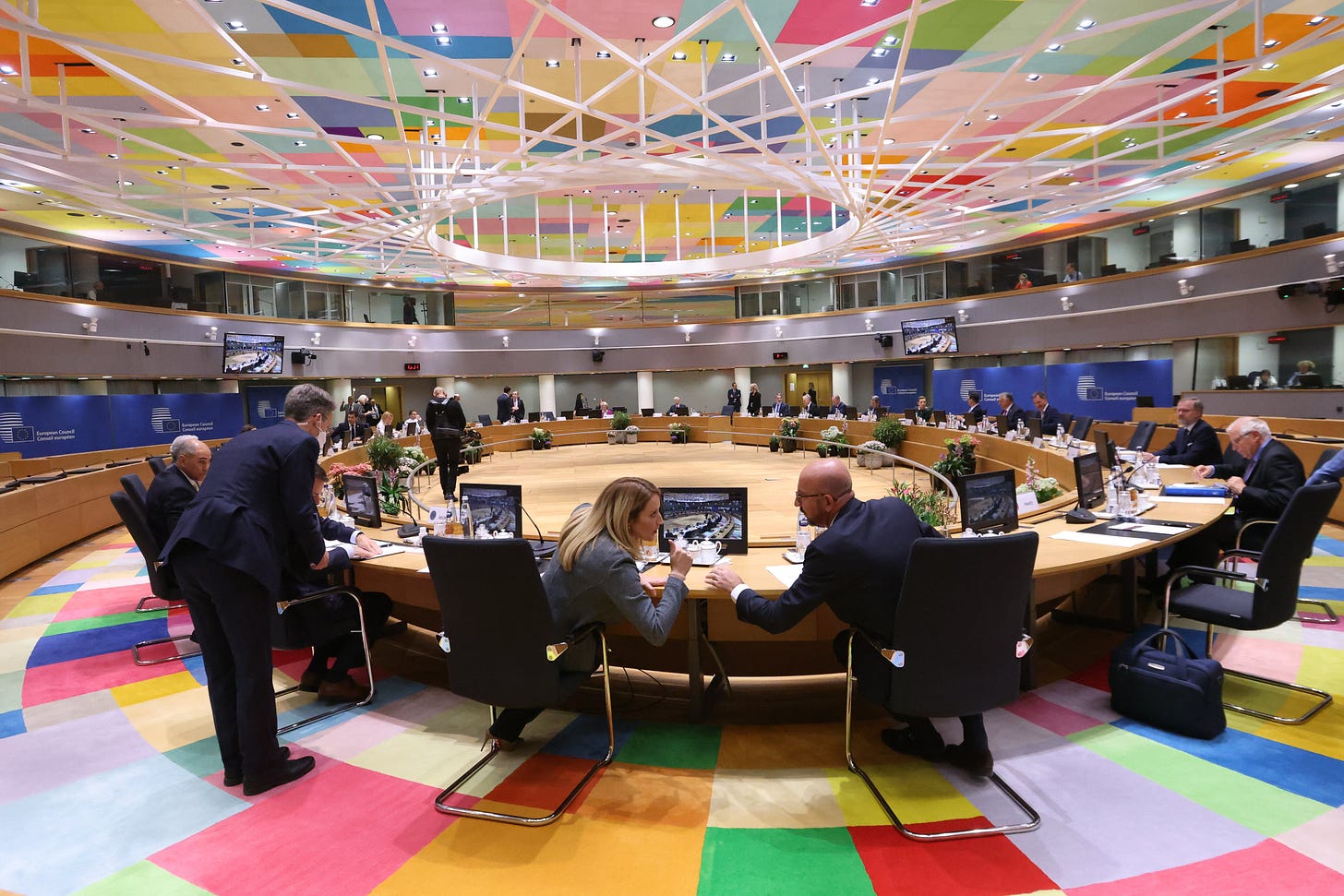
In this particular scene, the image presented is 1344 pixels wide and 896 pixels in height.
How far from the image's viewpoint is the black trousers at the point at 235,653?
267cm

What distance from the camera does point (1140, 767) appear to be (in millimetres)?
2721

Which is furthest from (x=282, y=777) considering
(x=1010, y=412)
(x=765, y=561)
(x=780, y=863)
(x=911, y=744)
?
(x=1010, y=412)

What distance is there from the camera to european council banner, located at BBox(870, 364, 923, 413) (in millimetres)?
20031

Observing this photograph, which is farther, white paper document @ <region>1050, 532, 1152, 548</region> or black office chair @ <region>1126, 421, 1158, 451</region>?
black office chair @ <region>1126, 421, 1158, 451</region>

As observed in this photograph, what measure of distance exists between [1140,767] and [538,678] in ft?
8.08

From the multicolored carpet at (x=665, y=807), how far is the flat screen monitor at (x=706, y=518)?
3.17 ft

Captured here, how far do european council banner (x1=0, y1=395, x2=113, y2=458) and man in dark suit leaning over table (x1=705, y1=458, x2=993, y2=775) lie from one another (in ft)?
47.2

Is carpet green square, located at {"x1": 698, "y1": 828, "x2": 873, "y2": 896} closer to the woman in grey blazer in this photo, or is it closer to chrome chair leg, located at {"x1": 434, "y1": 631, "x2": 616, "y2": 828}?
chrome chair leg, located at {"x1": 434, "y1": 631, "x2": 616, "y2": 828}

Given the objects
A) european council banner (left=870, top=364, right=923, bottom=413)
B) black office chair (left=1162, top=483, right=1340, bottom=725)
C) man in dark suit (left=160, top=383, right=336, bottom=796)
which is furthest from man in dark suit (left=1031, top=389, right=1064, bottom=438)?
man in dark suit (left=160, top=383, right=336, bottom=796)

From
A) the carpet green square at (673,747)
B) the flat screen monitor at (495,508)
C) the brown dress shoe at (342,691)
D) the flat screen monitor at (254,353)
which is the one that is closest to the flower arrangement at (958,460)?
the flat screen monitor at (495,508)

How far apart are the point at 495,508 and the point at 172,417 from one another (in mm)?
14467

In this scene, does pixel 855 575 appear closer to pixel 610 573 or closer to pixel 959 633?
pixel 959 633

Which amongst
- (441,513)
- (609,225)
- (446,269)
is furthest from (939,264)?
(441,513)

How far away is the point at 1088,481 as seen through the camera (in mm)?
4477
